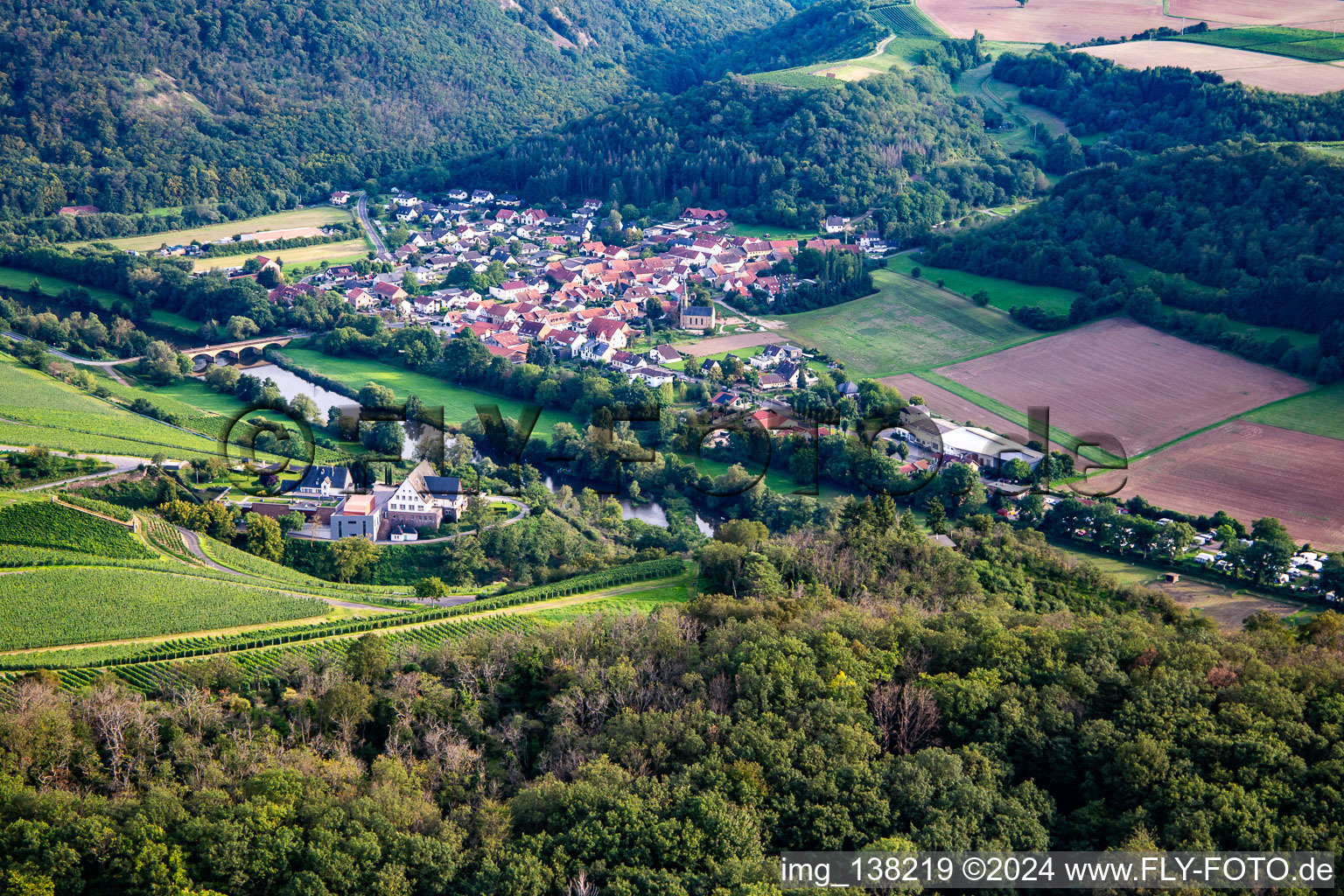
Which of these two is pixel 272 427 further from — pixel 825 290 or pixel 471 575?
pixel 825 290

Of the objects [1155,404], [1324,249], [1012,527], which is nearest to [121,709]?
[1012,527]

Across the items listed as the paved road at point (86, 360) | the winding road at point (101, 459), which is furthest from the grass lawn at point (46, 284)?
the winding road at point (101, 459)

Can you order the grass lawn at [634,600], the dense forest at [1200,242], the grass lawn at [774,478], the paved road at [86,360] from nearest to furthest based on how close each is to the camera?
the grass lawn at [634,600] < the grass lawn at [774,478] < the dense forest at [1200,242] < the paved road at [86,360]

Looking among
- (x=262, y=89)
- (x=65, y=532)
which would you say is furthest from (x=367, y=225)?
(x=65, y=532)

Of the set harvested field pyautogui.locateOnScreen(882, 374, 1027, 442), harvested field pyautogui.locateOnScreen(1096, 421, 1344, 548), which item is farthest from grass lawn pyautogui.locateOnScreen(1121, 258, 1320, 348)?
harvested field pyautogui.locateOnScreen(882, 374, 1027, 442)

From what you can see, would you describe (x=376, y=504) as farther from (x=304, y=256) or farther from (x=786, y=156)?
(x=786, y=156)

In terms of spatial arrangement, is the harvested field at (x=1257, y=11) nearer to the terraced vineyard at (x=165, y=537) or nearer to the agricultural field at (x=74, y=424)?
the agricultural field at (x=74, y=424)

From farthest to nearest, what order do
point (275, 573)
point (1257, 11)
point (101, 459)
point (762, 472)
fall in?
point (1257, 11)
point (762, 472)
point (101, 459)
point (275, 573)
